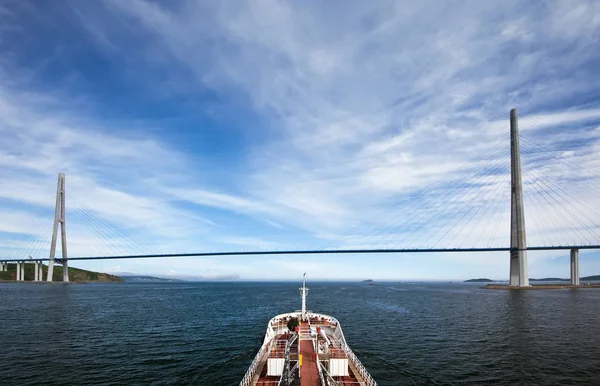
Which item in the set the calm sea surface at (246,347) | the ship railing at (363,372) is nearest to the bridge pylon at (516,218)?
the calm sea surface at (246,347)

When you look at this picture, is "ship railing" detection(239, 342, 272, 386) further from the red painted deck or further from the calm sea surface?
the calm sea surface

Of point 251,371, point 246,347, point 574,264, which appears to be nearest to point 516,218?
point 574,264

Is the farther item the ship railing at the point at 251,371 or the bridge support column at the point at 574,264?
the bridge support column at the point at 574,264

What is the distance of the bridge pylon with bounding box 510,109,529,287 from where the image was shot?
121m

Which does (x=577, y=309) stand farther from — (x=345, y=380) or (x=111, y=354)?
(x=111, y=354)

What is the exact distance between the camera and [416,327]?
185ft

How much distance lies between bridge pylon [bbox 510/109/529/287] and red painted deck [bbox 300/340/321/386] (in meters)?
122

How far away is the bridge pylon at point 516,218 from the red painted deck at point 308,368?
4805 inches

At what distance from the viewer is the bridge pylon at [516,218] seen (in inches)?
4777

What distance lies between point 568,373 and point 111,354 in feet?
158

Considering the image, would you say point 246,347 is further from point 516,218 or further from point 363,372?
point 516,218

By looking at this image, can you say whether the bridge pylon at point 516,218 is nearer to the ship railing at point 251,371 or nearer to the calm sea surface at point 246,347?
the calm sea surface at point 246,347

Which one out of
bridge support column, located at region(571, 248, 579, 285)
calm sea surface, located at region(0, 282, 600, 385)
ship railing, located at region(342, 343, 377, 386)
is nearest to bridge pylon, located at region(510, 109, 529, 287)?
bridge support column, located at region(571, 248, 579, 285)

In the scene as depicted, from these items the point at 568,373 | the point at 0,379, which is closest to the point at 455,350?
the point at 568,373
